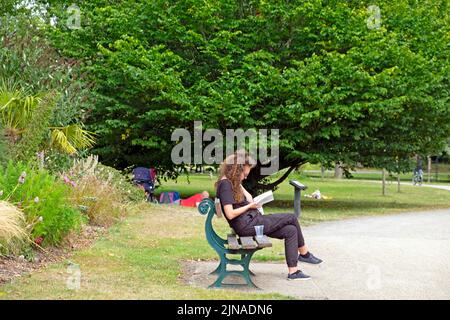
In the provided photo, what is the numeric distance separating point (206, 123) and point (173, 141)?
2.18 meters

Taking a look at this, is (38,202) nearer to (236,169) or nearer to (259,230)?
(236,169)

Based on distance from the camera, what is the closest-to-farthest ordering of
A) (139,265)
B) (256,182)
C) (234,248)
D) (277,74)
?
1. (234,248)
2. (139,265)
3. (277,74)
4. (256,182)

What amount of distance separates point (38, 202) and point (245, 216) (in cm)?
263

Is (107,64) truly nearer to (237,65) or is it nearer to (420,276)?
(237,65)

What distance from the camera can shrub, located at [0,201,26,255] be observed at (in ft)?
24.7


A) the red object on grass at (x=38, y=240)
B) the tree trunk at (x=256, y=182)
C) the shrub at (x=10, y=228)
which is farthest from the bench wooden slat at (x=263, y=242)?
the tree trunk at (x=256, y=182)

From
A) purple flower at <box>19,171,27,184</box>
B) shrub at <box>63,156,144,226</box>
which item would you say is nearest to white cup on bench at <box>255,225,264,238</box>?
purple flower at <box>19,171,27,184</box>

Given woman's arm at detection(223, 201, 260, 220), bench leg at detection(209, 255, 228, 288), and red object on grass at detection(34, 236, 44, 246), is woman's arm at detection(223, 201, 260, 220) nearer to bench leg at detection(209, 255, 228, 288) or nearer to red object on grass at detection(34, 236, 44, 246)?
bench leg at detection(209, 255, 228, 288)

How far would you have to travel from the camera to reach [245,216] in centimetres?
773

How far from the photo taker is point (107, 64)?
66.3 feet

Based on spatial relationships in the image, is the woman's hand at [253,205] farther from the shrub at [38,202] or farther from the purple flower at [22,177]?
the purple flower at [22,177]

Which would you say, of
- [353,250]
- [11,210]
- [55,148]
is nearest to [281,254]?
[353,250]

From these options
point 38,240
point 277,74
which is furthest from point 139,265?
point 277,74

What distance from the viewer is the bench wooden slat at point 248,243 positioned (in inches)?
282
